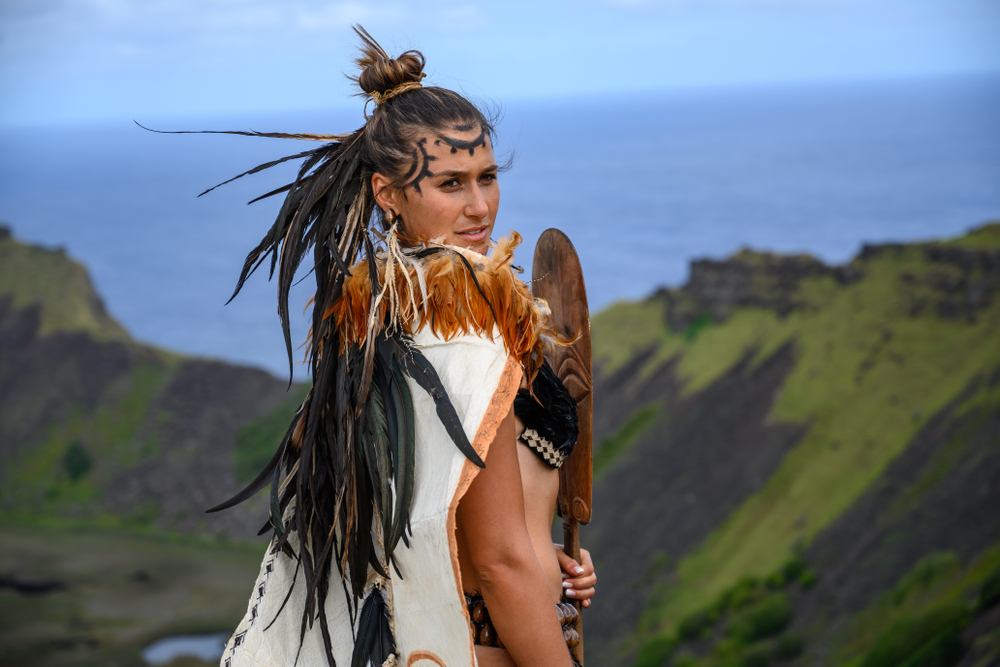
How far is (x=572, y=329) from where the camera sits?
346cm

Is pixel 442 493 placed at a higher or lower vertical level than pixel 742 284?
higher

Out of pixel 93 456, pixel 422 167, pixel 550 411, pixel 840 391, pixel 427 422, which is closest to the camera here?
pixel 427 422

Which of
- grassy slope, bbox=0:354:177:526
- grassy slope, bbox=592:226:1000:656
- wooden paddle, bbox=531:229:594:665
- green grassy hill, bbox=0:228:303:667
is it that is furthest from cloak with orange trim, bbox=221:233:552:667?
grassy slope, bbox=0:354:177:526

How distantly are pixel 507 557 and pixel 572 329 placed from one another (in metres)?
1.12

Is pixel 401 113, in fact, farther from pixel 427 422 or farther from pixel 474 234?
pixel 427 422

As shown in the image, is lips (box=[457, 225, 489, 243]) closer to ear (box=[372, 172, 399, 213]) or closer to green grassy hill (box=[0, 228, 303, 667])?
ear (box=[372, 172, 399, 213])

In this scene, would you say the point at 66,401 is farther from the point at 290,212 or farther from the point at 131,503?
the point at 290,212

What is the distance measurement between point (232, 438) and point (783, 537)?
28.3m

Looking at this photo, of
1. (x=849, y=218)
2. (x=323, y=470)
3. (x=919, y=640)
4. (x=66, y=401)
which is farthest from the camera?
(x=849, y=218)

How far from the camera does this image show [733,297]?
4150 cm

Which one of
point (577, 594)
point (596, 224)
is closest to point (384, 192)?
point (577, 594)

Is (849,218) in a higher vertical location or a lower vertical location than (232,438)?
higher

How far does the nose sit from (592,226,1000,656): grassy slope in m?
24.8

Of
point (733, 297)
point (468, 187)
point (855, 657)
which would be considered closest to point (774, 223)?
point (733, 297)
